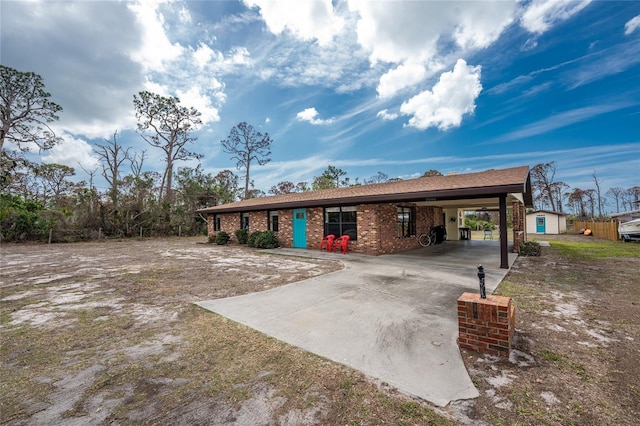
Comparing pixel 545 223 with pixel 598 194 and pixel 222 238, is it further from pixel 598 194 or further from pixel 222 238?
pixel 222 238

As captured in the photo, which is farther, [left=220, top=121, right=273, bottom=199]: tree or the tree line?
[left=220, top=121, right=273, bottom=199]: tree

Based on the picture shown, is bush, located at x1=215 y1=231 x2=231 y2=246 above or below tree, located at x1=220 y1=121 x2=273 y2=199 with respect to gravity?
below

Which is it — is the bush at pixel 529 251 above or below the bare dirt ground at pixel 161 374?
above

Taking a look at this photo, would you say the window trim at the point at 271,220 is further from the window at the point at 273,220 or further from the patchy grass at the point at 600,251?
the patchy grass at the point at 600,251

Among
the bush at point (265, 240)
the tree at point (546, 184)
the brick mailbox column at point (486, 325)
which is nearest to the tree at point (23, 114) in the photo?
the bush at point (265, 240)

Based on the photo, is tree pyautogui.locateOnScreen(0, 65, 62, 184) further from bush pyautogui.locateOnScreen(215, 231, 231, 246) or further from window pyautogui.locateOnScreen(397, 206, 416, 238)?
window pyautogui.locateOnScreen(397, 206, 416, 238)

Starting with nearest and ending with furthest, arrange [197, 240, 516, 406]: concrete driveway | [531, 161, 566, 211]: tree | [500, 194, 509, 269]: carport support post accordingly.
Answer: [197, 240, 516, 406]: concrete driveway, [500, 194, 509, 269]: carport support post, [531, 161, 566, 211]: tree

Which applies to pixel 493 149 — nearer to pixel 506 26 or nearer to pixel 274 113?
pixel 506 26

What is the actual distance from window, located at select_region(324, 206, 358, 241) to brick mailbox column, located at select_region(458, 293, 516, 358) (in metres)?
7.88

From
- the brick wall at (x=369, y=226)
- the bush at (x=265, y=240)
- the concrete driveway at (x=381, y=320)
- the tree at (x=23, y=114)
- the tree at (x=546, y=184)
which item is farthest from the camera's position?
the tree at (x=546, y=184)

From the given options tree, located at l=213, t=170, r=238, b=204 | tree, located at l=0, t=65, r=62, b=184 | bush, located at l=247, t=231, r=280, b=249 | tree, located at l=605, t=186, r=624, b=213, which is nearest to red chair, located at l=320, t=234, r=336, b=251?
bush, located at l=247, t=231, r=280, b=249

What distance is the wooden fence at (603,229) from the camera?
16781mm

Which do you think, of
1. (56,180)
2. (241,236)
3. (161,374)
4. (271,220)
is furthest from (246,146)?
(161,374)

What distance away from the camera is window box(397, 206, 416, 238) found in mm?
11259
